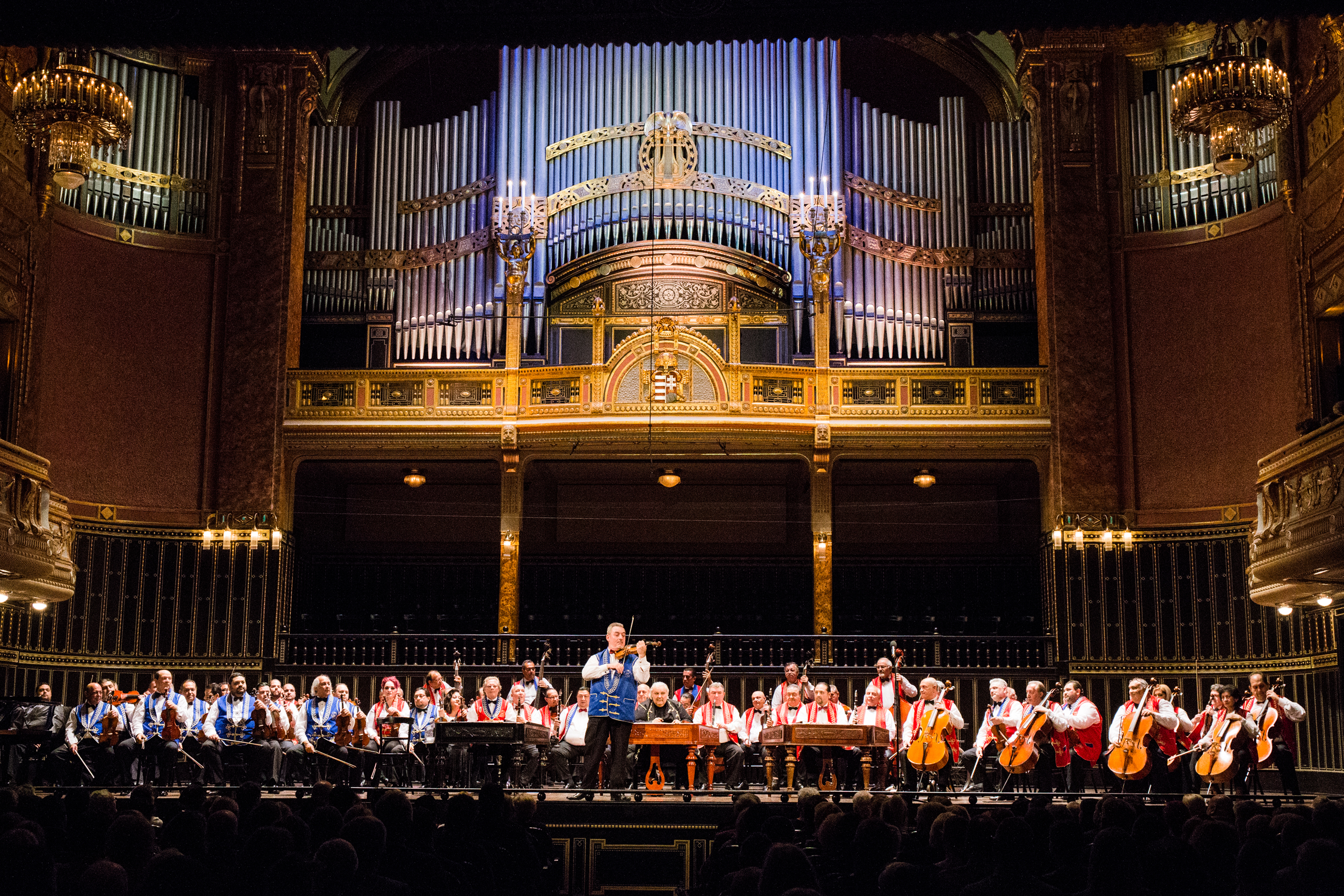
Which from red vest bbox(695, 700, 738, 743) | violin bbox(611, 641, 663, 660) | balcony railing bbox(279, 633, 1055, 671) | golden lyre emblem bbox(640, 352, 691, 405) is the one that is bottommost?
red vest bbox(695, 700, 738, 743)

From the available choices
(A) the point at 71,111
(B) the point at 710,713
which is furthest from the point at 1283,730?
(A) the point at 71,111

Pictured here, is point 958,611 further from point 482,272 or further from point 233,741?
point 233,741

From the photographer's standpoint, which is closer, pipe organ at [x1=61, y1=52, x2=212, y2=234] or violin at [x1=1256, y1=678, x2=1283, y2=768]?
violin at [x1=1256, y1=678, x2=1283, y2=768]

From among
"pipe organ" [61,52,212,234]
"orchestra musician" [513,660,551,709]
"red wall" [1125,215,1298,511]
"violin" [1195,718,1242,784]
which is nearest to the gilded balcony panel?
"violin" [1195,718,1242,784]

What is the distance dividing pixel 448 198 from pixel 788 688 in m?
8.57

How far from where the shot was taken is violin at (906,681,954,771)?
13.4 m

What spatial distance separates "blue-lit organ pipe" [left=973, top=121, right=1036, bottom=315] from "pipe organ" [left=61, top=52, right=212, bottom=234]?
9986 millimetres

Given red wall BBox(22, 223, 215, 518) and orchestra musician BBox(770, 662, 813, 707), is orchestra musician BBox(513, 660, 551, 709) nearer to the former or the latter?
orchestra musician BBox(770, 662, 813, 707)

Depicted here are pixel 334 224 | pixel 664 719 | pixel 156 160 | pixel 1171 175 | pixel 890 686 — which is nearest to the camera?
pixel 664 719

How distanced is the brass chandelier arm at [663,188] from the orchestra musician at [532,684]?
6.05 meters

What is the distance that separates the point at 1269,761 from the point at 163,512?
12877mm

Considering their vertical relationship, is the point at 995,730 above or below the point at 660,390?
below

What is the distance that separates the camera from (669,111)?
18.8 meters

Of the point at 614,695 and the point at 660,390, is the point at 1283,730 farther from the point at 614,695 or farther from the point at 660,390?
the point at 660,390
